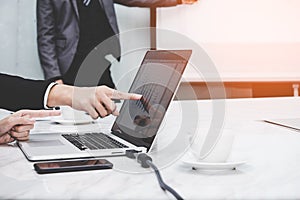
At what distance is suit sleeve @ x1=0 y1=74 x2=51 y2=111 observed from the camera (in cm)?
160

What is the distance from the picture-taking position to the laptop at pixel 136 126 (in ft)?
3.62

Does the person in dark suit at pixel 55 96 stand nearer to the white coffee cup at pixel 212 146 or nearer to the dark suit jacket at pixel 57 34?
the white coffee cup at pixel 212 146

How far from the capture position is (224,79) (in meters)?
3.77

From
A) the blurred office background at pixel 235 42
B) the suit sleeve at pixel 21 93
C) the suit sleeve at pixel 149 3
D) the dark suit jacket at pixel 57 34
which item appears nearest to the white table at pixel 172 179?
the suit sleeve at pixel 21 93

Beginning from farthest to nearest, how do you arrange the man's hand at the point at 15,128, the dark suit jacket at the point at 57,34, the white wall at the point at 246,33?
the white wall at the point at 246,33 < the dark suit jacket at the point at 57,34 < the man's hand at the point at 15,128

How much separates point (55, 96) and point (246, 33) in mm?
2531

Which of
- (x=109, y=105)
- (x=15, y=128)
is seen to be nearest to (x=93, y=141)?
(x=109, y=105)

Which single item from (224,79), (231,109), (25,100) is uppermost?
(25,100)

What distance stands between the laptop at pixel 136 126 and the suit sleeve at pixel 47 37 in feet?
6.99

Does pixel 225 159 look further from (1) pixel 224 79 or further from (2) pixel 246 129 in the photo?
(1) pixel 224 79

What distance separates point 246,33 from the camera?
12.5ft

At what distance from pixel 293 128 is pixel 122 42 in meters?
2.31

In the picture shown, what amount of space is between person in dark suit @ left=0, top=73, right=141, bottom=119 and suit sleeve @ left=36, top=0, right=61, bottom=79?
1.79 meters

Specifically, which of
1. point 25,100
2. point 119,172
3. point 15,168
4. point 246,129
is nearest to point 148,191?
point 119,172
